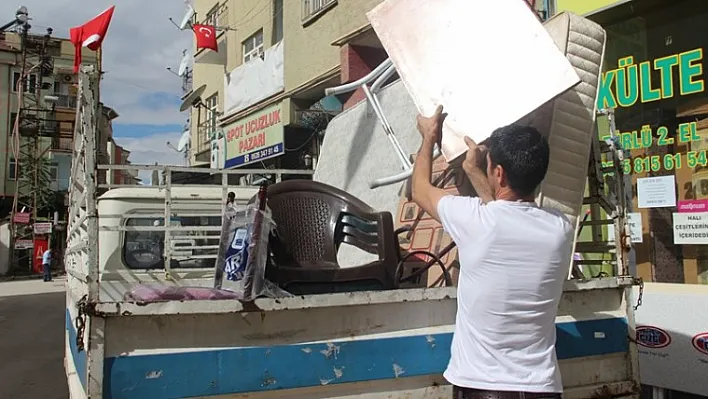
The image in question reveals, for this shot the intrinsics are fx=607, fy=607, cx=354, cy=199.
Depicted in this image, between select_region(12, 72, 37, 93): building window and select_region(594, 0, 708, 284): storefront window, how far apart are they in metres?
35.6

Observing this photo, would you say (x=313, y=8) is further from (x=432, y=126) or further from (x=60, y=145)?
(x=60, y=145)

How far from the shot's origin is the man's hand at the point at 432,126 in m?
2.44

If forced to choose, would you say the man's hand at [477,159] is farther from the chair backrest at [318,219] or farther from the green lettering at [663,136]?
the green lettering at [663,136]

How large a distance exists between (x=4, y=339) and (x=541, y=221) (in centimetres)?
1000

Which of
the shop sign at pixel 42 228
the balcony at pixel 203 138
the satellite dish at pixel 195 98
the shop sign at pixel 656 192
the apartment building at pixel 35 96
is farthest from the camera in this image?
the apartment building at pixel 35 96

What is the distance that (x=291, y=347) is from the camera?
220 cm

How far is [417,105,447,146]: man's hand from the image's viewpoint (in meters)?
2.44

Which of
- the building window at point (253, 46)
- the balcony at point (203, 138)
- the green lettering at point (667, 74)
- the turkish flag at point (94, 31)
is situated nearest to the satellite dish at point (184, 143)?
the balcony at point (203, 138)

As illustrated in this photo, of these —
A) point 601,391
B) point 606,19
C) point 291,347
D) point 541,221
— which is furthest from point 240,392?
point 606,19

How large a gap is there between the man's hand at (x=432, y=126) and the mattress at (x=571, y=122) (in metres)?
0.58

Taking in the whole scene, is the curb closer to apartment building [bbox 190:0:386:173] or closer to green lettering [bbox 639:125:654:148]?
apartment building [bbox 190:0:386:173]

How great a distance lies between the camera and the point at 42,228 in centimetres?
2845

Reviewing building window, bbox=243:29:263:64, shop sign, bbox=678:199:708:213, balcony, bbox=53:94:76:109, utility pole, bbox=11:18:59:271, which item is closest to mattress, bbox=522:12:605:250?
shop sign, bbox=678:199:708:213

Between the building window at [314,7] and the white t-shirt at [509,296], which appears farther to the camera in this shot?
the building window at [314,7]
